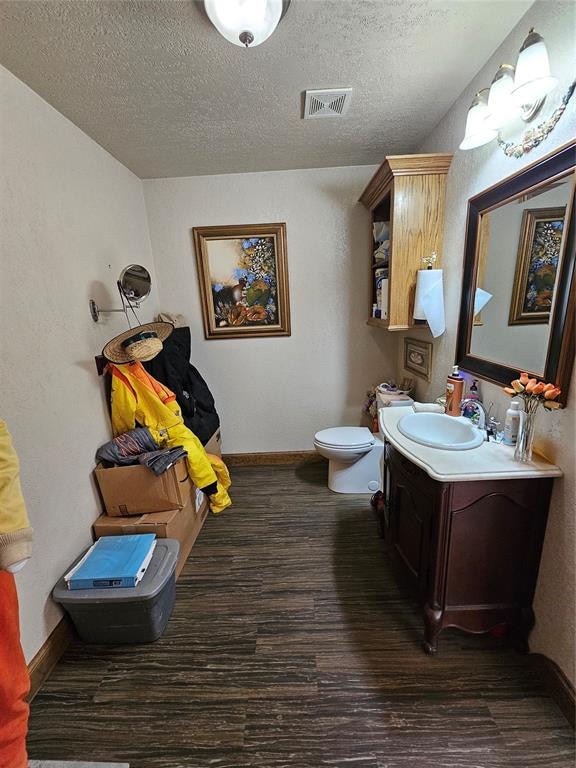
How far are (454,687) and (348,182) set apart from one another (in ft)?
9.73

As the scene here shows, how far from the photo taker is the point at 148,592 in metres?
1.30

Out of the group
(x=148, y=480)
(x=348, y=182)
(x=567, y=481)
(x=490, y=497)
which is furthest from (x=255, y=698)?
(x=348, y=182)

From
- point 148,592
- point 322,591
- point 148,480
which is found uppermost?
point 148,480

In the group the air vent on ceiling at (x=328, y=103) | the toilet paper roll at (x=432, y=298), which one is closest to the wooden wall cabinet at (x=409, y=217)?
the toilet paper roll at (x=432, y=298)

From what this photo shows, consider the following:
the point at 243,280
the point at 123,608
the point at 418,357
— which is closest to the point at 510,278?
the point at 418,357

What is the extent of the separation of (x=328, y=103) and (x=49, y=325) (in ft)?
5.71

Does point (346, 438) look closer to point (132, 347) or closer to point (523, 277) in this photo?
point (523, 277)

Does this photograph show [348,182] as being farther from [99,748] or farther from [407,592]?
[99,748]

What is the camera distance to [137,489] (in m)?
1.68

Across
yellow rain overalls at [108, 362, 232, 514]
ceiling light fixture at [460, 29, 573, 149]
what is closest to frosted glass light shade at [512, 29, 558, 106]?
ceiling light fixture at [460, 29, 573, 149]

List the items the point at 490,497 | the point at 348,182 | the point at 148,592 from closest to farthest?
the point at 490,497 < the point at 148,592 < the point at 348,182

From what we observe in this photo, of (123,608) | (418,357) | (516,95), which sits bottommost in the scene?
(123,608)

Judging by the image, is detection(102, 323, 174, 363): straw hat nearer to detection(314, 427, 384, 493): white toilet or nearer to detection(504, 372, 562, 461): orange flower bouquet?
detection(314, 427, 384, 493): white toilet

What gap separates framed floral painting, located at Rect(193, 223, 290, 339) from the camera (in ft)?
8.07
